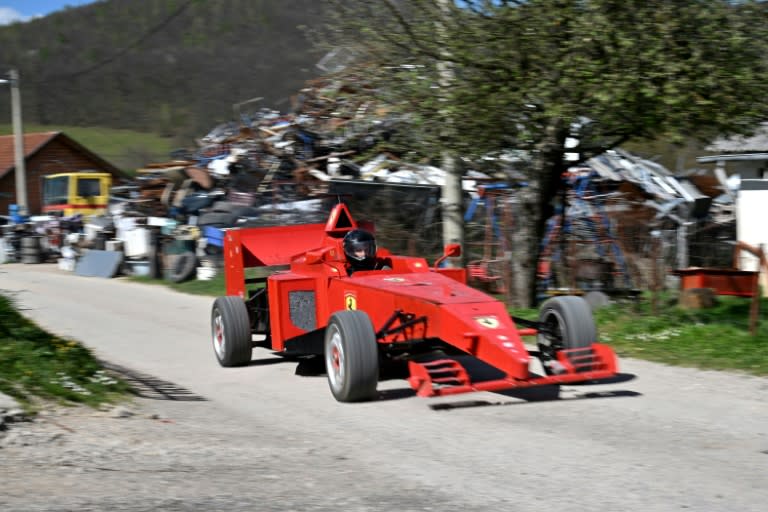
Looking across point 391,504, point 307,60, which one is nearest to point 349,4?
point 391,504

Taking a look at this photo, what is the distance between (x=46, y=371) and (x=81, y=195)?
2570 centimetres

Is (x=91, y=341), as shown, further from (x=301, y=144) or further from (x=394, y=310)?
(x=301, y=144)

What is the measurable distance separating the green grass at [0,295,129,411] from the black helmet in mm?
2544

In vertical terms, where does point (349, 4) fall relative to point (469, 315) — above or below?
above

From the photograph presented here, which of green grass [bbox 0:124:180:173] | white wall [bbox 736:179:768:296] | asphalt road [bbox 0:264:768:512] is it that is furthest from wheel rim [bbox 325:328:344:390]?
green grass [bbox 0:124:180:173]

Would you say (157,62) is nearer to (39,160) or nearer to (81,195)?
(39,160)

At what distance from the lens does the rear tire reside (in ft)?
26.8

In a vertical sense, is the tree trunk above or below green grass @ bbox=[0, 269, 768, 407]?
above

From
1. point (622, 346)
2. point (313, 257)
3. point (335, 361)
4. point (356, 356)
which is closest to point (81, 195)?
point (313, 257)

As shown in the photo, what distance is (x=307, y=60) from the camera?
2963 inches

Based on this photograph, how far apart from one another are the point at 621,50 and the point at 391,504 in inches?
254

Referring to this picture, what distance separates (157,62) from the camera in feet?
271

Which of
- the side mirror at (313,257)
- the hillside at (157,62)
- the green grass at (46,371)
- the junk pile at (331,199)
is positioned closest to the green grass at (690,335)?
the junk pile at (331,199)

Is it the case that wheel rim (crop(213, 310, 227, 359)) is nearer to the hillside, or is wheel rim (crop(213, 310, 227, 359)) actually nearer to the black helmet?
the black helmet
